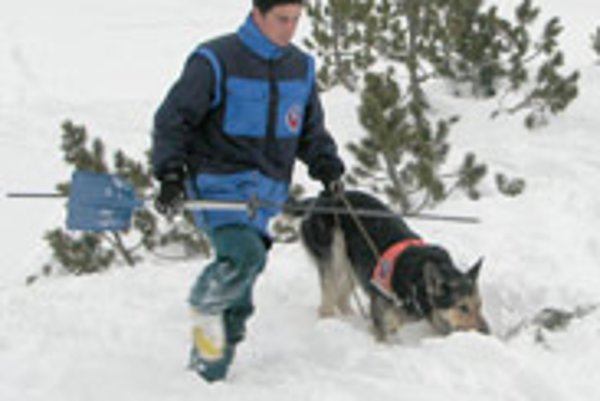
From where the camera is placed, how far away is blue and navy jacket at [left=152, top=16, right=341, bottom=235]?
3.56 m

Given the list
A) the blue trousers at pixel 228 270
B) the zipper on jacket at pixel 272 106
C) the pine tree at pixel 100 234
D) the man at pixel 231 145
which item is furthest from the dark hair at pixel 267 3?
the pine tree at pixel 100 234

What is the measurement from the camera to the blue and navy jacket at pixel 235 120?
11.7ft

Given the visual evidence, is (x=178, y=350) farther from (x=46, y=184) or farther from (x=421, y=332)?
(x=46, y=184)

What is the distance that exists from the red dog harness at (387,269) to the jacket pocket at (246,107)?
4.97 ft

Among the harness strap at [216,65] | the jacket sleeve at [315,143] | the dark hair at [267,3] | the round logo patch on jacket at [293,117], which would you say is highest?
the dark hair at [267,3]

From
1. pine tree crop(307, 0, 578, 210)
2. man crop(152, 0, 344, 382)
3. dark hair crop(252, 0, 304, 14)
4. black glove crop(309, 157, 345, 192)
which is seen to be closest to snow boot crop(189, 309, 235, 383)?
man crop(152, 0, 344, 382)

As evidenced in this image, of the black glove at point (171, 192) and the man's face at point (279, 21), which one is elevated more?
the man's face at point (279, 21)

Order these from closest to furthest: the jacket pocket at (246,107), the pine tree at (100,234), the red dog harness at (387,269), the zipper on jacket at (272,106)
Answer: the jacket pocket at (246,107), the zipper on jacket at (272,106), the red dog harness at (387,269), the pine tree at (100,234)

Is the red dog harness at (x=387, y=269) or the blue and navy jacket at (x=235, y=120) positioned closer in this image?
the blue and navy jacket at (x=235, y=120)

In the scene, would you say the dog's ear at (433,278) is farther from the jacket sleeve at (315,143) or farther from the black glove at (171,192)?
the black glove at (171,192)

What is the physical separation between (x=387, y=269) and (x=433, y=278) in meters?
0.38

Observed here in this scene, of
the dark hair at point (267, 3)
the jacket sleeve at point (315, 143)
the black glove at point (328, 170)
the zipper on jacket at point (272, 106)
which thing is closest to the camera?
the dark hair at point (267, 3)

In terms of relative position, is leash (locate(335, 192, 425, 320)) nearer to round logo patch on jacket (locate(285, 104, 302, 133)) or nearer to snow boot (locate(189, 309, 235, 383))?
round logo patch on jacket (locate(285, 104, 302, 133))

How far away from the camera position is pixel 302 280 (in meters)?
5.94
